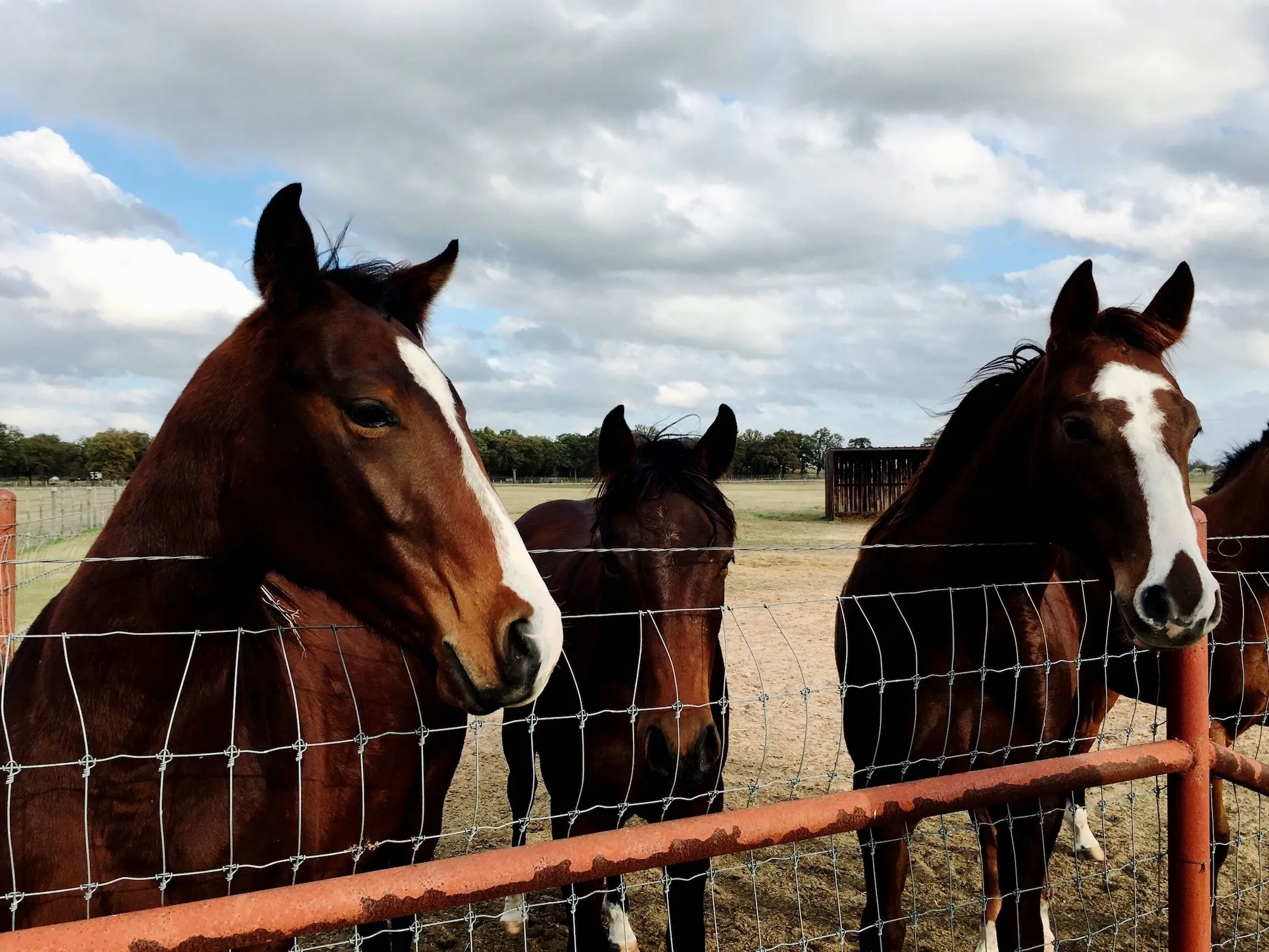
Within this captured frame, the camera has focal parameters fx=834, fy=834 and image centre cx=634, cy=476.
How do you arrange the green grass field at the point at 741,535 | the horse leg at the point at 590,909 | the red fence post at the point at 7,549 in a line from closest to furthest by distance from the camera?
the red fence post at the point at 7,549
the horse leg at the point at 590,909
the green grass field at the point at 741,535

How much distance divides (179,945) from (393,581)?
74cm

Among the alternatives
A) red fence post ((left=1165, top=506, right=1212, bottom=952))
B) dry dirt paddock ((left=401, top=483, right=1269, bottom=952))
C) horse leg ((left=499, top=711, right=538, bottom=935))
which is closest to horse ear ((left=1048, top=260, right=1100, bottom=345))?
red fence post ((left=1165, top=506, right=1212, bottom=952))

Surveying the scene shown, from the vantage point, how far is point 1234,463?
5.05m

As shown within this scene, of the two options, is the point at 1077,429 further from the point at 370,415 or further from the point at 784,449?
the point at 784,449

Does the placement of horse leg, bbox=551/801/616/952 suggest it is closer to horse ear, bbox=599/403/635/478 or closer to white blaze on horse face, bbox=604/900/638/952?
white blaze on horse face, bbox=604/900/638/952

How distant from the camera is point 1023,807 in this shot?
3344 millimetres

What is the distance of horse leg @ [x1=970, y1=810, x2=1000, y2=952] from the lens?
Result: 12.7 feet

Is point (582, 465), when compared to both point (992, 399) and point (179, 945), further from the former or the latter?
point (179, 945)

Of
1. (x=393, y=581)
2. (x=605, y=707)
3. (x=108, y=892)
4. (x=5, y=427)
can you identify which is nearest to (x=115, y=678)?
(x=108, y=892)

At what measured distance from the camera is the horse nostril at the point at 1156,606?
7.41 feet

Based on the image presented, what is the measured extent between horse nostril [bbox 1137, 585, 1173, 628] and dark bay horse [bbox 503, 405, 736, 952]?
1.22 meters

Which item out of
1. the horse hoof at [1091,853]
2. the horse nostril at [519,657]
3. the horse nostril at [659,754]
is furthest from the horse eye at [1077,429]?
the horse hoof at [1091,853]

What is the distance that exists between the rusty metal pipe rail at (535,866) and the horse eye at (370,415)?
0.88 meters

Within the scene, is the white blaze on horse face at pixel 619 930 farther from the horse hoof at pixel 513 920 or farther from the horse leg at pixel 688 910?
the horse leg at pixel 688 910
